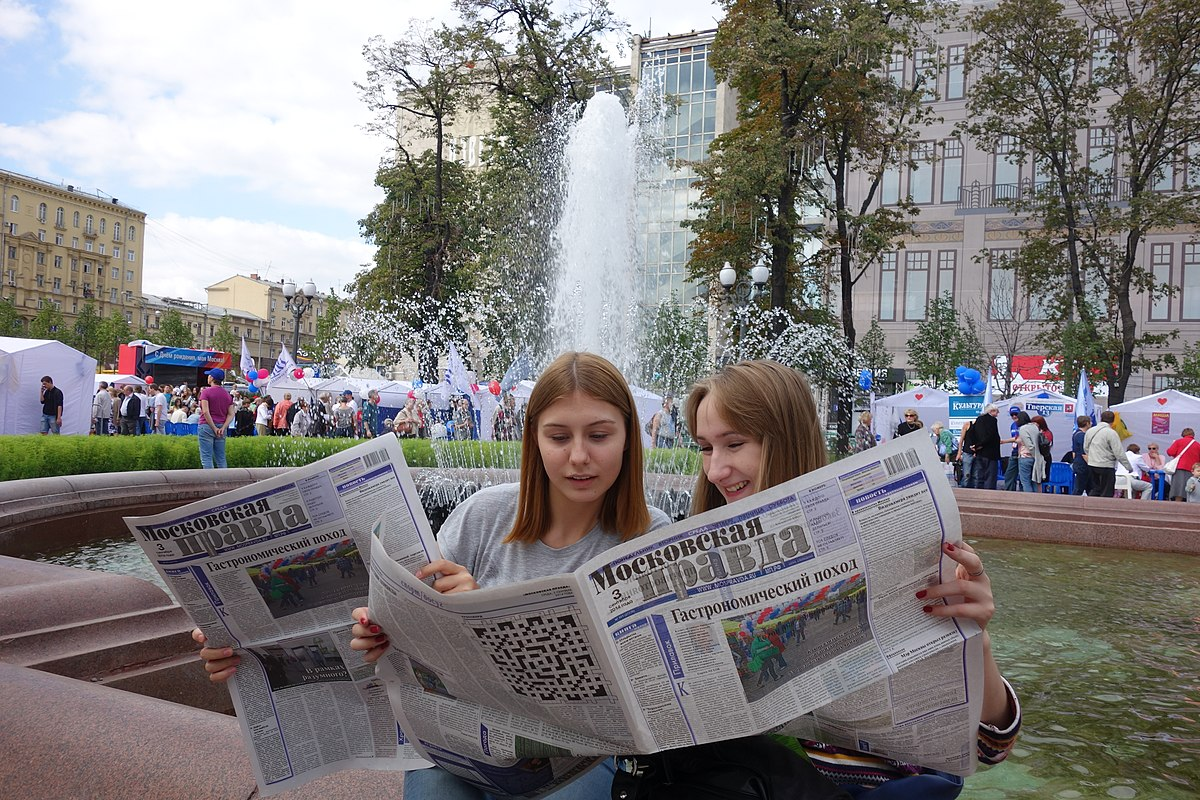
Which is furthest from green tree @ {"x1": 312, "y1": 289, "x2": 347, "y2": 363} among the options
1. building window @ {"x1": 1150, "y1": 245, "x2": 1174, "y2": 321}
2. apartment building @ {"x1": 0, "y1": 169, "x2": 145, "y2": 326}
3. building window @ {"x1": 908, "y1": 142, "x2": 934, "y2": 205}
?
apartment building @ {"x1": 0, "y1": 169, "x2": 145, "y2": 326}

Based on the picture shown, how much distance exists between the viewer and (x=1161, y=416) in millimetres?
15797

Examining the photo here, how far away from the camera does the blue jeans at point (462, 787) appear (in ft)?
5.23

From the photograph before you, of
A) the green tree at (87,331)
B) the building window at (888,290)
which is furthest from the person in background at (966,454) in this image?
the green tree at (87,331)

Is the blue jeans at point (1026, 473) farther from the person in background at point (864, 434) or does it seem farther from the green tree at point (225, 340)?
the green tree at point (225, 340)

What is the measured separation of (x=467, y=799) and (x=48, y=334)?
65882mm

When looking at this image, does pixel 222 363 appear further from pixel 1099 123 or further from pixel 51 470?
pixel 1099 123

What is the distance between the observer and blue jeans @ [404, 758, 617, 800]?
159cm

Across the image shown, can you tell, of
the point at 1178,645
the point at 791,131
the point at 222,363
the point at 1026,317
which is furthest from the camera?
the point at 222,363

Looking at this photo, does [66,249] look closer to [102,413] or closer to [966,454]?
[102,413]

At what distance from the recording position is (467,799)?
1.59 metres

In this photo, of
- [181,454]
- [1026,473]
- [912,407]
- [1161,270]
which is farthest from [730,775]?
[1161,270]

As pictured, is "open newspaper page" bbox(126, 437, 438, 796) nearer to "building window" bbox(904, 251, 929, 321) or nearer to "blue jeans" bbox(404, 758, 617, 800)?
"blue jeans" bbox(404, 758, 617, 800)

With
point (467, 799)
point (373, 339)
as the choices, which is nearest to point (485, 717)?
point (467, 799)

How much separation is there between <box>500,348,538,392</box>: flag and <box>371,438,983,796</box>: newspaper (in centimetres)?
1601
